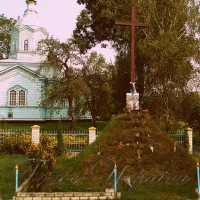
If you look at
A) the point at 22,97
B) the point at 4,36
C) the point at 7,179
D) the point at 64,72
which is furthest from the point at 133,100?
the point at 4,36

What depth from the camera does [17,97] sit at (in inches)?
1181

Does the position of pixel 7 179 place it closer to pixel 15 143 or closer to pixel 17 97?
pixel 15 143

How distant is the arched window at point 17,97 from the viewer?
2989 cm

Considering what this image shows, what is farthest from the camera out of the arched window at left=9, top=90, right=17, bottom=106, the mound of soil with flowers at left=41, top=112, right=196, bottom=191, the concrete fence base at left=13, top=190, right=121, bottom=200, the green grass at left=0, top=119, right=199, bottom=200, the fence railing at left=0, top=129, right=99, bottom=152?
the arched window at left=9, top=90, right=17, bottom=106

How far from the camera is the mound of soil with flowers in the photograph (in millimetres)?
8242

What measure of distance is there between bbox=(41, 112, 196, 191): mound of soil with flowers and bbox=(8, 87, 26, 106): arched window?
21.4 meters

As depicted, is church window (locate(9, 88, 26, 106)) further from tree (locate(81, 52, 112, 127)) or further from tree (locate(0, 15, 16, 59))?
tree (locate(0, 15, 16, 59))

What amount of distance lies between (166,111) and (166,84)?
4.49ft

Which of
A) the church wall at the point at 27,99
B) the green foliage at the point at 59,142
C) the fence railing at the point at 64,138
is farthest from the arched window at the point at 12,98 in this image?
the green foliage at the point at 59,142

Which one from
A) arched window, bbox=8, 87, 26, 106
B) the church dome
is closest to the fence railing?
arched window, bbox=8, 87, 26, 106

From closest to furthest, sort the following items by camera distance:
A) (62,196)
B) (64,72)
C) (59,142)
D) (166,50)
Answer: (62,196)
(59,142)
(166,50)
(64,72)

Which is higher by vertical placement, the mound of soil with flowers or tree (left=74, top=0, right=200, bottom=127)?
tree (left=74, top=0, right=200, bottom=127)

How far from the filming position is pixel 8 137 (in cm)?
1495

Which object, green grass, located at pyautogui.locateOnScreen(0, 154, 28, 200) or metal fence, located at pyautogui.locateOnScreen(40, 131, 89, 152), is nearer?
green grass, located at pyautogui.locateOnScreen(0, 154, 28, 200)
